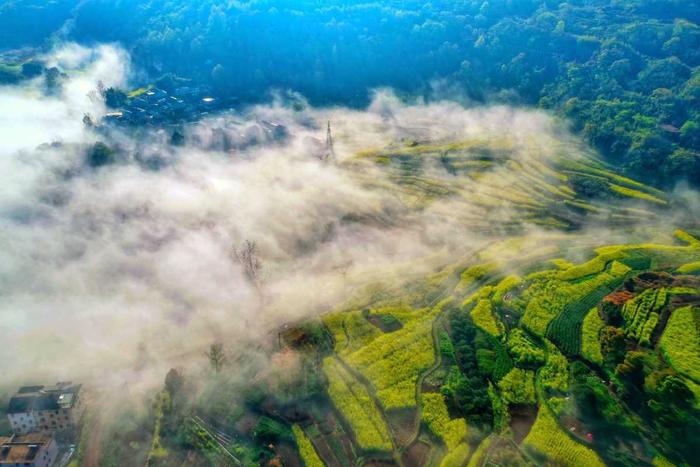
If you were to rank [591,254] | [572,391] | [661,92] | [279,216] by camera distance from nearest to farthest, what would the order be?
[572,391]
[591,254]
[279,216]
[661,92]

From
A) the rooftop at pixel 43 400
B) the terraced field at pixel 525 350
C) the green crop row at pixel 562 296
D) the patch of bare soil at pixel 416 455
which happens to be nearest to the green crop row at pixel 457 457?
the terraced field at pixel 525 350

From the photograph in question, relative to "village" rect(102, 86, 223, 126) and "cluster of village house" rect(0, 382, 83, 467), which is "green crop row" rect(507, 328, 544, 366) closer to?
"cluster of village house" rect(0, 382, 83, 467)

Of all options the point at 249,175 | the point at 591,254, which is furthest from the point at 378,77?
the point at 591,254

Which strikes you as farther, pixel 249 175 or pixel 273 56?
pixel 273 56

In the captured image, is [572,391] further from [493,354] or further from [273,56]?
[273,56]

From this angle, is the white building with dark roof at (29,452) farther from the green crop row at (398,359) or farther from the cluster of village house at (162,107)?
the cluster of village house at (162,107)

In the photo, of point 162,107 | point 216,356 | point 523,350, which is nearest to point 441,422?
point 523,350
